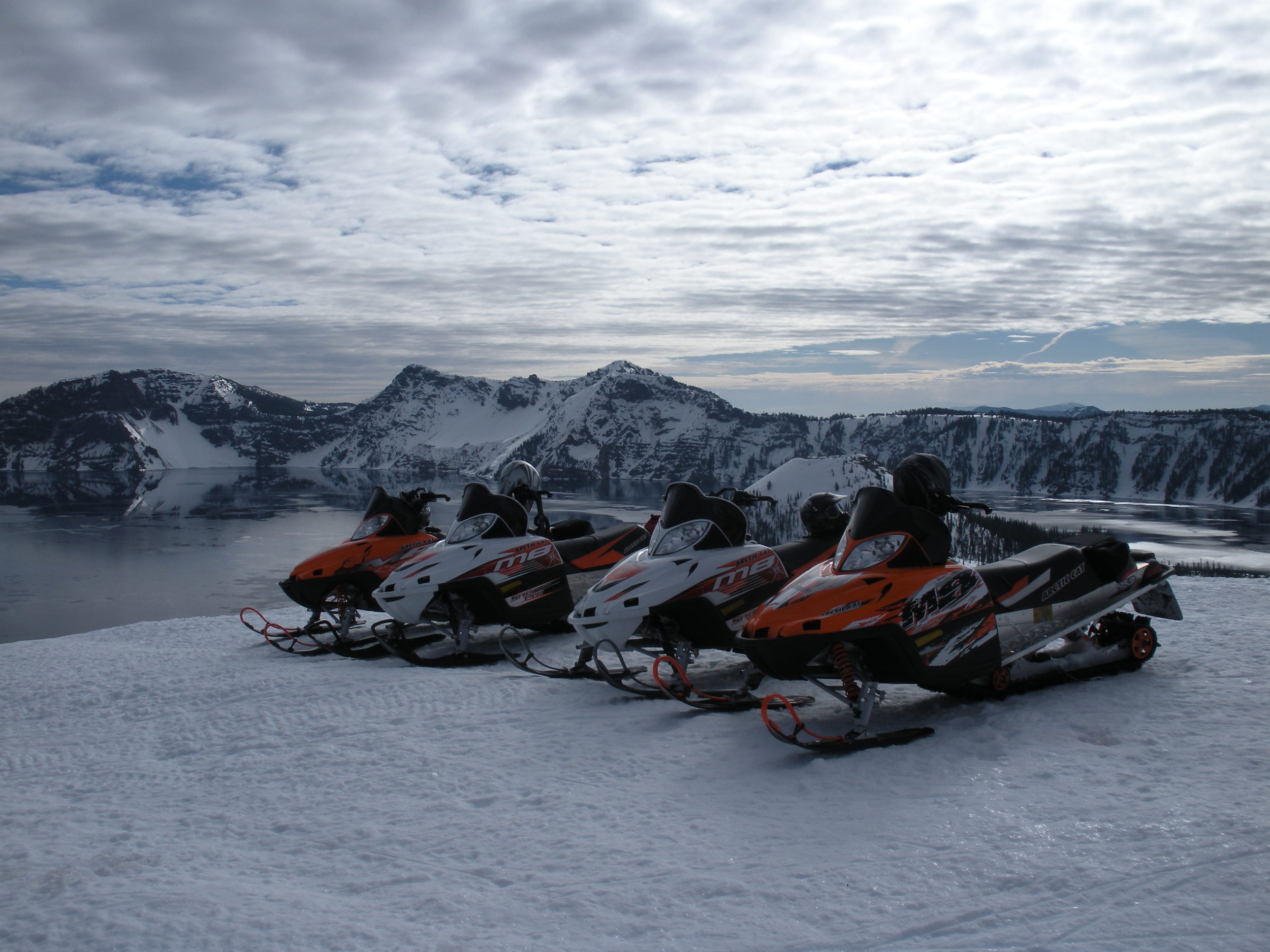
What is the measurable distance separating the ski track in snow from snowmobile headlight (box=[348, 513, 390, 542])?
3149mm

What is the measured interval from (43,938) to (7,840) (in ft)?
→ 4.48

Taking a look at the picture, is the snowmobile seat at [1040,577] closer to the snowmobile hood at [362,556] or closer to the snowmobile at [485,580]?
the snowmobile at [485,580]

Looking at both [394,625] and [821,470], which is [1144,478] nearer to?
[821,470]

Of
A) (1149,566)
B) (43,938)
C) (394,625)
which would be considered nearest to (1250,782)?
(1149,566)

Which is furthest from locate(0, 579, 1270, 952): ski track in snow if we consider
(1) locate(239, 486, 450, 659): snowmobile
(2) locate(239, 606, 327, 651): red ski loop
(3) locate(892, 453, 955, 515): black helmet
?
(2) locate(239, 606, 327, 651): red ski loop

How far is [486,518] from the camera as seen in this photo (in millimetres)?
8367

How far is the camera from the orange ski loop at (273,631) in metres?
9.21

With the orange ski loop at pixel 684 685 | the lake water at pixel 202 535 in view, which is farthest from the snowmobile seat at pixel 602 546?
the lake water at pixel 202 535

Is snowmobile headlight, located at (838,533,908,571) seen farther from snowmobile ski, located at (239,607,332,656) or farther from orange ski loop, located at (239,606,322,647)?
orange ski loop, located at (239,606,322,647)

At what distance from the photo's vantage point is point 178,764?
516 centimetres

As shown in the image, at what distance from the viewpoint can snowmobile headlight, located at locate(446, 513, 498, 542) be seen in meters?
8.26

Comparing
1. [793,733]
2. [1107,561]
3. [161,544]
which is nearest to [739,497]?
[1107,561]

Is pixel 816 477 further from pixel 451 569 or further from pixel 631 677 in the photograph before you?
pixel 631 677

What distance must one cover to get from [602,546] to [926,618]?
4.81 metres
